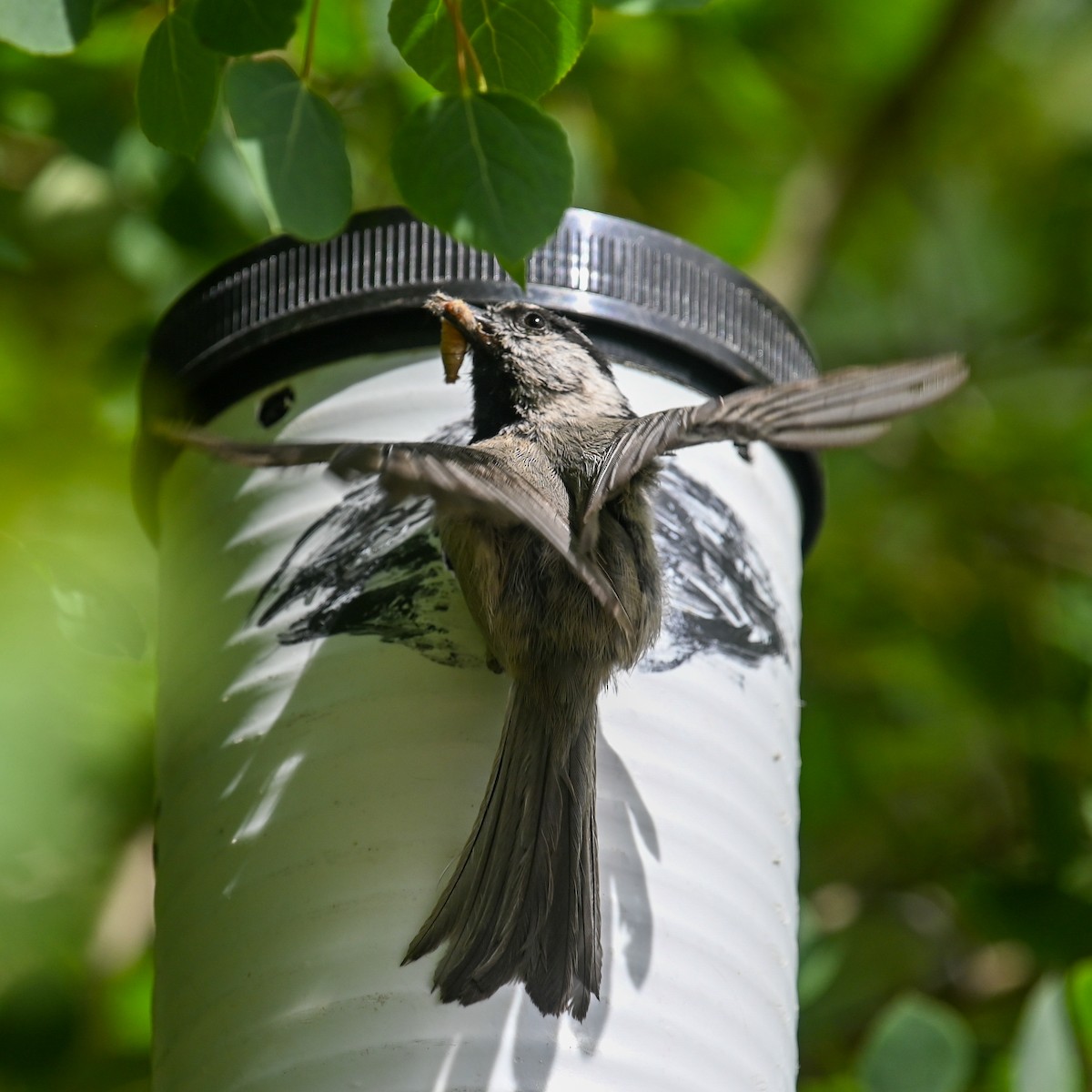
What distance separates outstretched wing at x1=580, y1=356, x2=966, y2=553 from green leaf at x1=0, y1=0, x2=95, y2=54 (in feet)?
2.62

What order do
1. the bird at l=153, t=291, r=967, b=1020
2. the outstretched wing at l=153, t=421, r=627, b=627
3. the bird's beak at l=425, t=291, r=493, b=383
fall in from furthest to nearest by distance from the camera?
the bird's beak at l=425, t=291, r=493, b=383 < the bird at l=153, t=291, r=967, b=1020 < the outstretched wing at l=153, t=421, r=627, b=627

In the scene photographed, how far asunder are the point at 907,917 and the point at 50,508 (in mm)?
2962

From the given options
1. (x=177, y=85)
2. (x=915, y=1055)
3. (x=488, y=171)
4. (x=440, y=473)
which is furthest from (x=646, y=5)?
(x=915, y=1055)

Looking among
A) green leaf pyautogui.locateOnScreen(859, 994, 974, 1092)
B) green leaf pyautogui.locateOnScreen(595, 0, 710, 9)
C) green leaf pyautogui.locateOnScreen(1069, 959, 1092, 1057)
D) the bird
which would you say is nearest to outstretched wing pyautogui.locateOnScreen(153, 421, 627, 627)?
the bird

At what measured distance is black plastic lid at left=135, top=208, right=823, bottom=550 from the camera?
210 centimetres

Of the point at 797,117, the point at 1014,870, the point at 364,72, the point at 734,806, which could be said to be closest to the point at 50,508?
the point at 734,806

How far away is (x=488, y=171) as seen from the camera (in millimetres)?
1749

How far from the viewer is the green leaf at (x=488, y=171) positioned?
1.74 metres

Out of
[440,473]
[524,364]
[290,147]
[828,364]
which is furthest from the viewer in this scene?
[828,364]

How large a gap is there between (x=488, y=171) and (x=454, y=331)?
1.18 ft

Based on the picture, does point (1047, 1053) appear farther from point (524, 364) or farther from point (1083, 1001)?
point (524, 364)

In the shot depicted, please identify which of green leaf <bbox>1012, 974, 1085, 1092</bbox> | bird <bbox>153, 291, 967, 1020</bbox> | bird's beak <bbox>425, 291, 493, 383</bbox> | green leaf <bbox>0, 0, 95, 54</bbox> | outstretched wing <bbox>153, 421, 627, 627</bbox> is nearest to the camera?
outstretched wing <bbox>153, 421, 627, 627</bbox>

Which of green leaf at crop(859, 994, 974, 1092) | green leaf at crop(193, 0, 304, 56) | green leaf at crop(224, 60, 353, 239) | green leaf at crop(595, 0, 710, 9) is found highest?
green leaf at crop(595, 0, 710, 9)

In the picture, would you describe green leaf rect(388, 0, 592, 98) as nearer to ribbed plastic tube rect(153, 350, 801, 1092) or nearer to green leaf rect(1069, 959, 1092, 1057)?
ribbed plastic tube rect(153, 350, 801, 1092)
